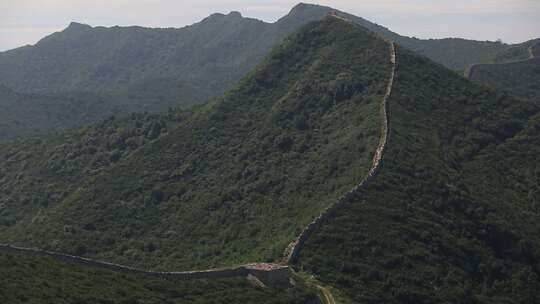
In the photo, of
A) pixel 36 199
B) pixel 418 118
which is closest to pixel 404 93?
pixel 418 118

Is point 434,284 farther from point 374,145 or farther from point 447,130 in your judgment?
point 447,130

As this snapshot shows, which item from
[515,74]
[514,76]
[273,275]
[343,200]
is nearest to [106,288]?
[273,275]

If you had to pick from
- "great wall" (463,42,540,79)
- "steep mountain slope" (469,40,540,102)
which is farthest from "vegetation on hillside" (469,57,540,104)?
"great wall" (463,42,540,79)

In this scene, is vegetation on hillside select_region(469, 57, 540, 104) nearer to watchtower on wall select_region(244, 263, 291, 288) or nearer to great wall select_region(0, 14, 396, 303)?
great wall select_region(0, 14, 396, 303)

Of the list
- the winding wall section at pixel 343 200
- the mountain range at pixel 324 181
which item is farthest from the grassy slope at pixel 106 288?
the winding wall section at pixel 343 200

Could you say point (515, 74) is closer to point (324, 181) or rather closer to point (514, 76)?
point (514, 76)
